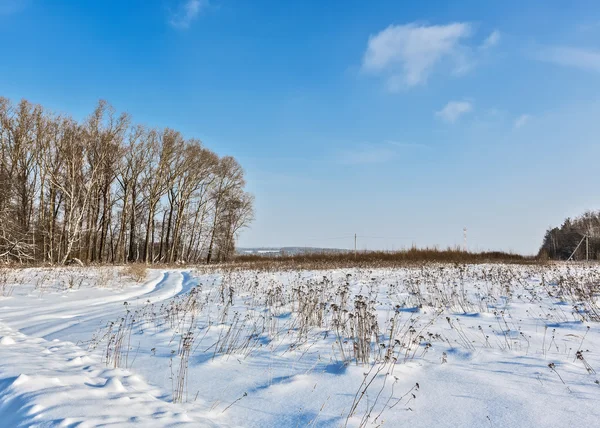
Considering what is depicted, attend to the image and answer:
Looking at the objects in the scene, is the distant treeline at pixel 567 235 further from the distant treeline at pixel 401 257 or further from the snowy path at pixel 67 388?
the snowy path at pixel 67 388

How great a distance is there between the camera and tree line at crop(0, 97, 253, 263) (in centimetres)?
2433

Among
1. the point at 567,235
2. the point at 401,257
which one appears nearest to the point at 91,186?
the point at 401,257

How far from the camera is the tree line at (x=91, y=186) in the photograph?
79.8 ft

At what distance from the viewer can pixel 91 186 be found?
26688mm

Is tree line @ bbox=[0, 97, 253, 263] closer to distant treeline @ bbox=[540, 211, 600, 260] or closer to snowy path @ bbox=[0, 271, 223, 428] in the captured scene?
snowy path @ bbox=[0, 271, 223, 428]

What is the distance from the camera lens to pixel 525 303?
8070 mm

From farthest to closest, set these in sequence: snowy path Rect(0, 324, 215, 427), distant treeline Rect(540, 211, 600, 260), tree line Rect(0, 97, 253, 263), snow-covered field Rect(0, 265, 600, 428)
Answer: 1. distant treeline Rect(540, 211, 600, 260)
2. tree line Rect(0, 97, 253, 263)
3. snow-covered field Rect(0, 265, 600, 428)
4. snowy path Rect(0, 324, 215, 427)

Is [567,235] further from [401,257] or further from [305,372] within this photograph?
[305,372]

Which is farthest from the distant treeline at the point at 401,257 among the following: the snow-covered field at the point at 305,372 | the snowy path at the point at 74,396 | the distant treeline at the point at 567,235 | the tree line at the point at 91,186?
the distant treeline at the point at 567,235

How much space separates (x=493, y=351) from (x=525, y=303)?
4.21 metres

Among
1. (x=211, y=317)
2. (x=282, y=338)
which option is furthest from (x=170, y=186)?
(x=282, y=338)

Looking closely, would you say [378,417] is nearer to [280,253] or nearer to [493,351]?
[493,351]

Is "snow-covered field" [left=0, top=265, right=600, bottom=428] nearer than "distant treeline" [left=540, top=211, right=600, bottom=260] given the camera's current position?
Yes

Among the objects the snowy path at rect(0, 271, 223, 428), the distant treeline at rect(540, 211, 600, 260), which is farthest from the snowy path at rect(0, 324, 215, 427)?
the distant treeline at rect(540, 211, 600, 260)
